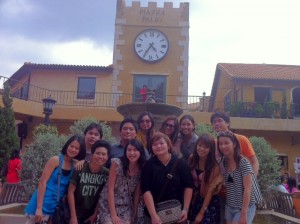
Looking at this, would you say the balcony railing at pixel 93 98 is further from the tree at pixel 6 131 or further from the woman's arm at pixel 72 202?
the woman's arm at pixel 72 202

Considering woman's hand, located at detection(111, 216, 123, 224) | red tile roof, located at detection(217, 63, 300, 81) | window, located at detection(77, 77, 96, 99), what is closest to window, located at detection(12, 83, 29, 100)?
window, located at detection(77, 77, 96, 99)

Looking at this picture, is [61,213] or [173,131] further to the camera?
[173,131]

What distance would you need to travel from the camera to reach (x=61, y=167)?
11.5 ft

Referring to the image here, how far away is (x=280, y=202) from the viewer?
28.6ft

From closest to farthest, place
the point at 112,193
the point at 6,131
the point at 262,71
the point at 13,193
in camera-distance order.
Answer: the point at 112,193 → the point at 13,193 → the point at 6,131 → the point at 262,71

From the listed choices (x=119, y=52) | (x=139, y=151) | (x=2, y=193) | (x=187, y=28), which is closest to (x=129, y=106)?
(x=2, y=193)

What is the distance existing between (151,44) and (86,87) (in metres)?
4.56

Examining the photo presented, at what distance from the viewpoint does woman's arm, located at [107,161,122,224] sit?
3297 mm

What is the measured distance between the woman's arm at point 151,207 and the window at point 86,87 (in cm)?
1510

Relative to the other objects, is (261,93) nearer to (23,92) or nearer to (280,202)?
(280,202)

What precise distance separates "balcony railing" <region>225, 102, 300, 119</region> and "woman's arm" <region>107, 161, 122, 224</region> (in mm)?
13895

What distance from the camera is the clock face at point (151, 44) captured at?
18.3 meters

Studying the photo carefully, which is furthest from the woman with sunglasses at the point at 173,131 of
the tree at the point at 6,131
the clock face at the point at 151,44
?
the clock face at the point at 151,44

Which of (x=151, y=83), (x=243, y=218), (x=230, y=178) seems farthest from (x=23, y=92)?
(x=243, y=218)
